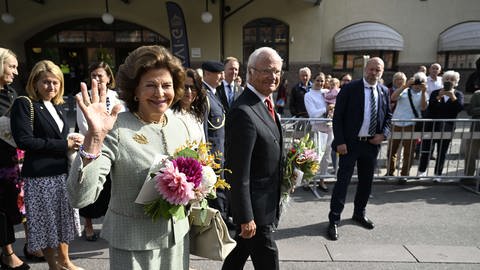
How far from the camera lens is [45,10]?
14297 millimetres

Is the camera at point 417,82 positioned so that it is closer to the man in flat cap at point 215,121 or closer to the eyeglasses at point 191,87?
the man in flat cap at point 215,121

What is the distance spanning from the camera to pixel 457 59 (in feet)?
50.8

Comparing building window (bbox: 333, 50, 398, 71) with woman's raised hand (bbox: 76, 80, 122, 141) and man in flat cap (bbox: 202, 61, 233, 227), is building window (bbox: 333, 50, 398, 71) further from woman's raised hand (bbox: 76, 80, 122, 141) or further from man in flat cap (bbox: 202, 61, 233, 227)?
woman's raised hand (bbox: 76, 80, 122, 141)

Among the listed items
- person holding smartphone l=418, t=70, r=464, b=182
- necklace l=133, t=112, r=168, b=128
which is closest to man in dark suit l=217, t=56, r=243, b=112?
necklace l=133, t=112, r=168, b=128

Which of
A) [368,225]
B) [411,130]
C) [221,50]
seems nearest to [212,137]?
[368,225]

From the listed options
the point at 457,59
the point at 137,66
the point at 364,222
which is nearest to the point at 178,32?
the point at 364,222

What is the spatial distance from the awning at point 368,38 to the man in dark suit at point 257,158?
13100 mm

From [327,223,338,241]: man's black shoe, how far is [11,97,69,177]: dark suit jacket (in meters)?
2.93

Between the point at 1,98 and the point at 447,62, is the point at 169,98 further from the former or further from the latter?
the point at 447,62

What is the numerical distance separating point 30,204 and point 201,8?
41.3ft

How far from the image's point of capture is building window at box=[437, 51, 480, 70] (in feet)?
50.2

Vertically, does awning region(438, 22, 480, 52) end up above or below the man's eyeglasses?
above

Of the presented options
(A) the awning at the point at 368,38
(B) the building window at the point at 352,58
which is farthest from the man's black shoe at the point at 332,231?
(B) the building window at the point at 352,58

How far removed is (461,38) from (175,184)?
16.5m
